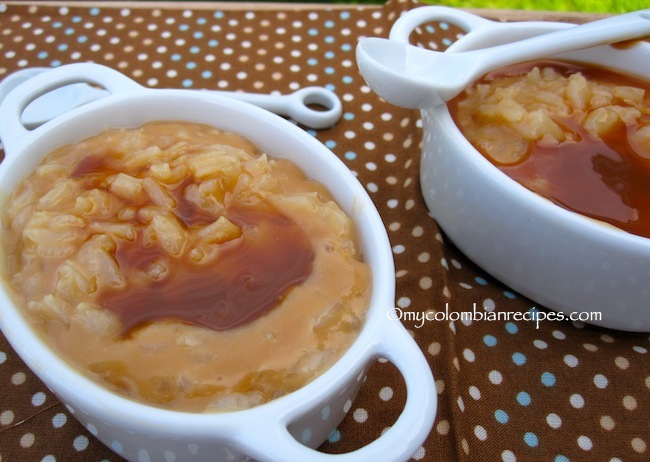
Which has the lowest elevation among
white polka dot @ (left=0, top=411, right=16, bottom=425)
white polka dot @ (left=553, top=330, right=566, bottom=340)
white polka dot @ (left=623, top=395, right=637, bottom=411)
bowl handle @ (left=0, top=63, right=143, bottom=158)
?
white polka dot @ (left=623, top=395, right=637, bottom=411)

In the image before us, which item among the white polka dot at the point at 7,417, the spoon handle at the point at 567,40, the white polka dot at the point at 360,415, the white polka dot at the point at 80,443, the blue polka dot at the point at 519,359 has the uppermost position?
the spoon handle at the point at 567,40

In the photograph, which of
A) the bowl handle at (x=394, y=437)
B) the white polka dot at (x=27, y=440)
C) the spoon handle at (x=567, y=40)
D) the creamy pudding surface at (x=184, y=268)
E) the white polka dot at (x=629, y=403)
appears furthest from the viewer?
the spoon handle at (x=567, y=40)

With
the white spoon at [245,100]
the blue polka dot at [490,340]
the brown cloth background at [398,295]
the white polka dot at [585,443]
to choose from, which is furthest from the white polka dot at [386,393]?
the white spoon at [245,100]

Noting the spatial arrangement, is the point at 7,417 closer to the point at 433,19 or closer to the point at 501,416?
the point at 501,416

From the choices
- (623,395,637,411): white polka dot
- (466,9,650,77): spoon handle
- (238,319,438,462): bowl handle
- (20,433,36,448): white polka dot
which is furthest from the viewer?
(466,9,650,77): spoon handle

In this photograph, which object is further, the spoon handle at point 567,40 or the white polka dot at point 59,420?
the spoon handle at point 567,40

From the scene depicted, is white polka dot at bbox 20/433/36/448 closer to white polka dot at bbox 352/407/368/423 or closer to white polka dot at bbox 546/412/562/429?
white polka dot at bbox 352/407/368/423

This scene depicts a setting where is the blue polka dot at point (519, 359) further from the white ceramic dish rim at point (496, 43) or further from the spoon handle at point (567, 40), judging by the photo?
the spoon handle at point (567, 40)

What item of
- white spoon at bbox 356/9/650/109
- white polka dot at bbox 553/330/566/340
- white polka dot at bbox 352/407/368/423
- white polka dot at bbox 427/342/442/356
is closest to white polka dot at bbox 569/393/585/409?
white polka dot at bbox 553/330/566/340
